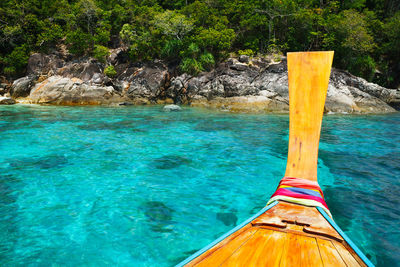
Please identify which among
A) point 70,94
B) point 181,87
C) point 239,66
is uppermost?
point 239,66

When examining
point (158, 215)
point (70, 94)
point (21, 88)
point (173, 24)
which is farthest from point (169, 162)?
point (21, 88)

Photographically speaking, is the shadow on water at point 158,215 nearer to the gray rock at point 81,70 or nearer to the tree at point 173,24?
the gray rock at point 81,70

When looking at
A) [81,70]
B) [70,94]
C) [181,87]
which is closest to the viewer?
[70,94]

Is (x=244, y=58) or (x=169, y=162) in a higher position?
(x=244, y=58)

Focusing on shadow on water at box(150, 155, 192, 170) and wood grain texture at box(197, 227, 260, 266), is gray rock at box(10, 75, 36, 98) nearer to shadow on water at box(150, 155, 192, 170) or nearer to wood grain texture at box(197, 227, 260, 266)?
shadow on water at box(150, 155, 192, 170)

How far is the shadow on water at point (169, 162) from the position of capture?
233 inches

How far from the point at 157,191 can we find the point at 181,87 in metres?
17.3

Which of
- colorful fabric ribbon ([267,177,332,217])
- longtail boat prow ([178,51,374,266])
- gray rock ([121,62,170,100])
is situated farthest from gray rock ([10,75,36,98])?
colorful fabric ribbon ([267,177,332,217])

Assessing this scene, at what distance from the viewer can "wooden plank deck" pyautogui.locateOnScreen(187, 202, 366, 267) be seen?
1608 mm

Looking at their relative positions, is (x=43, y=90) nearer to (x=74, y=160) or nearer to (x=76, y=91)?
(x=76, y=91)

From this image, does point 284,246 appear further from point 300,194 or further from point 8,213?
point 8,213

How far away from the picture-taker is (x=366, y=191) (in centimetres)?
448

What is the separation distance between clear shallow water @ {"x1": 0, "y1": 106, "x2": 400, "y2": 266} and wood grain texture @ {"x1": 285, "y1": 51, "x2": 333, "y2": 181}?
3.61 feet

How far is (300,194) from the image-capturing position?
2637 millimetres
